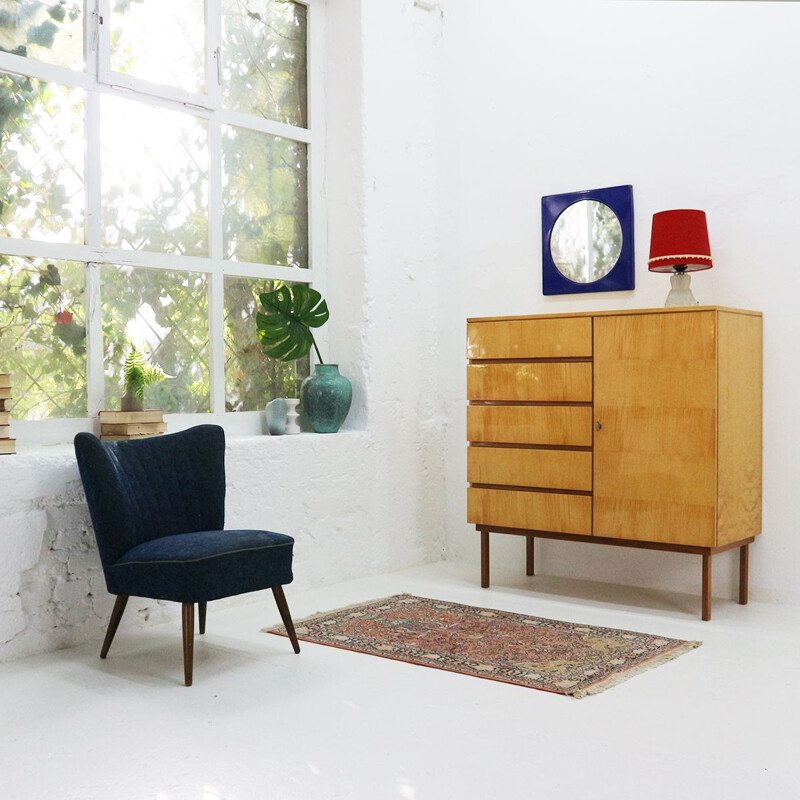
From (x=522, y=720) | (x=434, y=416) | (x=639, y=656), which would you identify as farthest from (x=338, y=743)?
(x=434, y=416)

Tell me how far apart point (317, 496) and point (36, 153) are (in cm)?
184

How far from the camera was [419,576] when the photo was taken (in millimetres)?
4617

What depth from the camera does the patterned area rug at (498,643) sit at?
9.81ft

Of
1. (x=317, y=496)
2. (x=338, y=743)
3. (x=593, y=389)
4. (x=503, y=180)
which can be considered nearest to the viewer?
(x=338, y=743)

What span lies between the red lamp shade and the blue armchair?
1.90 m

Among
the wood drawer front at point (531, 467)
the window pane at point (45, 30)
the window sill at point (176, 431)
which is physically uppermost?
the window pane at point (45, 30)

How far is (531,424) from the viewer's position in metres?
4.07

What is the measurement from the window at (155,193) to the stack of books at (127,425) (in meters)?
0.11

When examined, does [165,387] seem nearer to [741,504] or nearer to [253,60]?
[253,60]

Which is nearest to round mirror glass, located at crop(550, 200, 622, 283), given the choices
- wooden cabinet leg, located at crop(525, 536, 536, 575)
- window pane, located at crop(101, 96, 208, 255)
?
wooden cabinet leg, located at crop(525, 536, 536, 575)

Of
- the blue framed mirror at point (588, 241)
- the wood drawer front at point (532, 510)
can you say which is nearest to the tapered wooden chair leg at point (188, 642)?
the wood drawer front at point (532, 510)

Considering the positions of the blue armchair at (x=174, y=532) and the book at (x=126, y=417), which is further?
the book at (x=126, y=417)

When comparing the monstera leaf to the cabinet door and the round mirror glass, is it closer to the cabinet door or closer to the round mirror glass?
the round mirror glass

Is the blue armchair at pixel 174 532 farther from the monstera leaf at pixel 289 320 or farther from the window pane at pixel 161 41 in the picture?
the window pane at pixel 161 41
